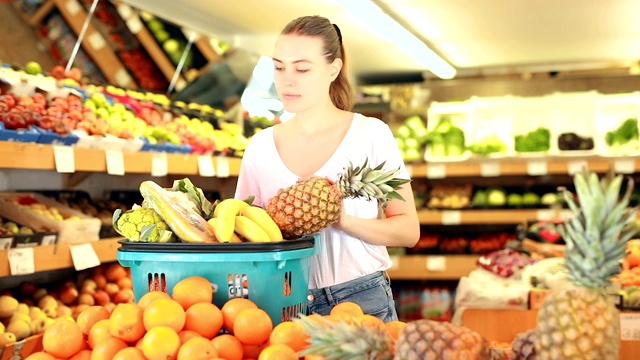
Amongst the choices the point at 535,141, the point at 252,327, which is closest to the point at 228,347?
the point at 252,327

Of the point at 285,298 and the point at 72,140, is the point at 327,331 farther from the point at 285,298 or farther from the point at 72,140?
the point at 72,140

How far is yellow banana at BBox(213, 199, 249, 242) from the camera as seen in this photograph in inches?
72.2

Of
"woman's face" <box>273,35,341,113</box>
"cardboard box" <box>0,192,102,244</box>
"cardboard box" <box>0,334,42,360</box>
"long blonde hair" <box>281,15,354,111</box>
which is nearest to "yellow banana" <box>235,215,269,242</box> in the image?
"woman's face" <box>273,35,341,113</box>

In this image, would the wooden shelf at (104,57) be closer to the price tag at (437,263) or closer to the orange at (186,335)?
the price tag at (437,263)

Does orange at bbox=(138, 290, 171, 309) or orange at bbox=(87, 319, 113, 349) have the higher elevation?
orange at bbox=(138, 290, 171, 309)

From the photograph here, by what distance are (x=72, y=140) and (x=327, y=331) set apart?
2.56 meters

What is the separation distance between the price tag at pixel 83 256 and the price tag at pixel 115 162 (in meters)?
0.36

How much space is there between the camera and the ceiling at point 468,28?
5242mm

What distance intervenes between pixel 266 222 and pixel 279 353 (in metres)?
0.47

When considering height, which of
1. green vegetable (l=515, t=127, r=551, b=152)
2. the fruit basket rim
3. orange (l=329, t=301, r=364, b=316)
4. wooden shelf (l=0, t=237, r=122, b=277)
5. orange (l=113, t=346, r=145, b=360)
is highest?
green vegetable (l=515, t=127, r=551, b=152)

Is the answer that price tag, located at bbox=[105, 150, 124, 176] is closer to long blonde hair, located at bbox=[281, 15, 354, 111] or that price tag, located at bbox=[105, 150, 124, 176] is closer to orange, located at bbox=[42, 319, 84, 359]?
long blonde hair, located at bbox=[281, 15, 354, 111]

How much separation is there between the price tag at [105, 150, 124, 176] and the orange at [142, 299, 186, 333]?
2.21m

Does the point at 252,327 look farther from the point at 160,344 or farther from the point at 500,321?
the point at 500,321

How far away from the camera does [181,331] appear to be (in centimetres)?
165
